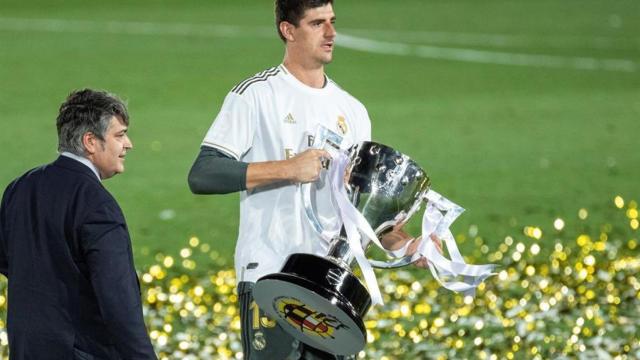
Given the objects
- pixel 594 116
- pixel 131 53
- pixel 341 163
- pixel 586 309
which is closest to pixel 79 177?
pixel 341 163

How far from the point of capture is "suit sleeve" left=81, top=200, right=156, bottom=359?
4.61m

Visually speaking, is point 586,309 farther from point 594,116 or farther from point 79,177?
point 594,116

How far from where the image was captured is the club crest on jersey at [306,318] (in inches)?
194

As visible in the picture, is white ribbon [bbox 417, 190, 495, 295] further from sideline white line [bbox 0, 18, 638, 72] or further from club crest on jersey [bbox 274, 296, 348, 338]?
sideline white line [bbox 0, 18, 638, 72]

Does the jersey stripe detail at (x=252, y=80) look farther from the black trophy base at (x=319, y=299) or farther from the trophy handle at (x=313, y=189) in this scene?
the black trophy base at (x=319, y=299)

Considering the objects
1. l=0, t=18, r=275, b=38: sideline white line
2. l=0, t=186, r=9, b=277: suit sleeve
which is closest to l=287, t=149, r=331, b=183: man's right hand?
l=0, t=186, r=9, b=277: suit sleeve

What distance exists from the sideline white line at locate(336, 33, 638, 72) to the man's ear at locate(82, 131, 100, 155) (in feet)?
51.7

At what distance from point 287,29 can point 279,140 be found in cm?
42

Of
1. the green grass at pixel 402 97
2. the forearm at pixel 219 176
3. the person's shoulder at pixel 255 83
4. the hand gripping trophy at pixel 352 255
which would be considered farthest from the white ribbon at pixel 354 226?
the green grass at pixel 402 97

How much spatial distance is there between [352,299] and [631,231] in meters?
6.86

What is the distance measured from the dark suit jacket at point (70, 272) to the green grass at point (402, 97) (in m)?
3.62

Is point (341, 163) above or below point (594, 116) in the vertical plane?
above

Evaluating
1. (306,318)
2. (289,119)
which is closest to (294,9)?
(289,119)

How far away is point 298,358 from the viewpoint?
17.9ft
